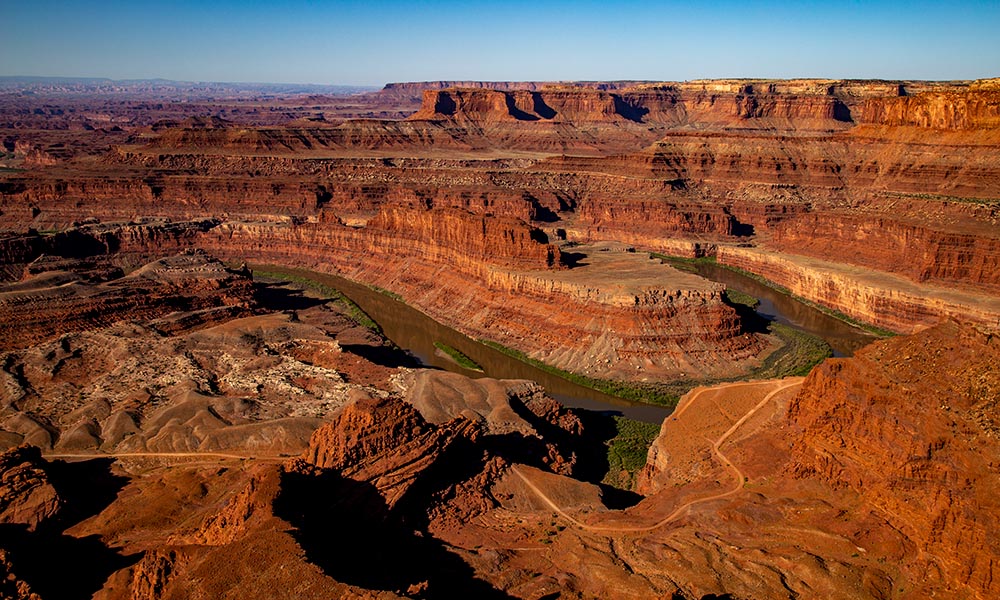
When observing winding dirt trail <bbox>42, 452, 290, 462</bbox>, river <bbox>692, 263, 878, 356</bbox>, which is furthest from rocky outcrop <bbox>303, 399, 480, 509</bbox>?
river <bbox>692, 263, 878, 356</bbox>

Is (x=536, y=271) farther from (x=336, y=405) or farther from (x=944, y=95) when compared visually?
(x=944, y=95)

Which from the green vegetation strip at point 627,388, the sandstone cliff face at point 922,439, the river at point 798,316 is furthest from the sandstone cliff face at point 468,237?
the sandstone cliff face at point 922,439

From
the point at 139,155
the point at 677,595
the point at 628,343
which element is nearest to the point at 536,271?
the point at 628,343

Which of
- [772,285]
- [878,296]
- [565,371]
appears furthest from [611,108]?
[565,371]

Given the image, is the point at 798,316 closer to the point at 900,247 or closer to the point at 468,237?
the point at 900,247

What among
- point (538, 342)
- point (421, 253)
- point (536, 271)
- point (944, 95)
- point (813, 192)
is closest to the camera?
point (538, 342)

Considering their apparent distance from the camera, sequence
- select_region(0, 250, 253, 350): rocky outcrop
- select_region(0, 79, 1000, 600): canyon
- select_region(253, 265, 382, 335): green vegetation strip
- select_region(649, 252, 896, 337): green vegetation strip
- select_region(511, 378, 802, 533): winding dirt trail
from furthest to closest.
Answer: select_region(253, 265, 382, 335): green vegetation strip, select_region(649, 252, 896, 337): green vegetation strip, select_region(0, 250, 253, 350): rocky outcrop, select_region(511, 378, 802, 533): winding dirt trail, select_region(0, 79, 1000, 600): canyon

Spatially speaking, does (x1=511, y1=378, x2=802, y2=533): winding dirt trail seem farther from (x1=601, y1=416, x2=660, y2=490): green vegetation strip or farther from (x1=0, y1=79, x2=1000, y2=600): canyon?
(x1=601, y1=416, x2=660, y2=490): green vegetation strip
